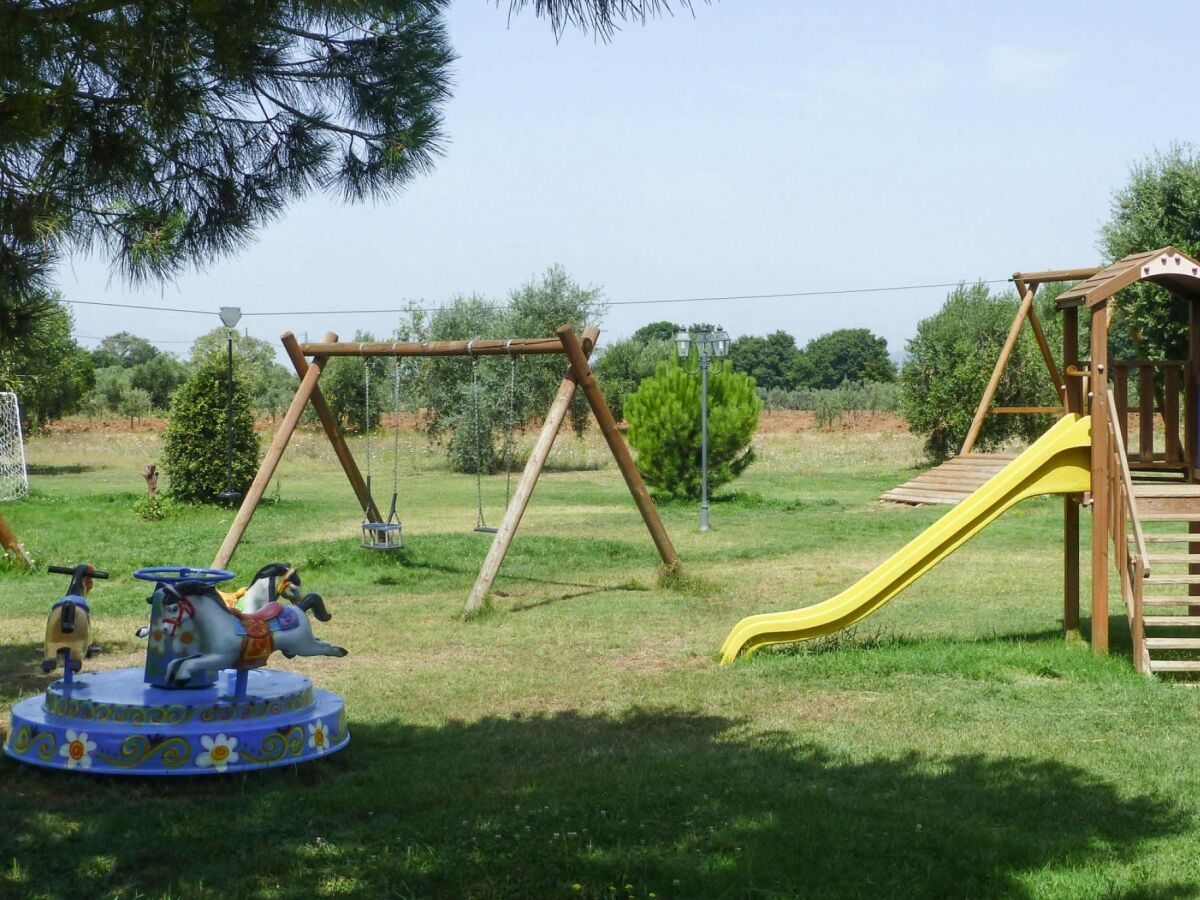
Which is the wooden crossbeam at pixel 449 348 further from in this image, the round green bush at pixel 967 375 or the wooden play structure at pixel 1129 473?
the round green bush at pixel 967 375

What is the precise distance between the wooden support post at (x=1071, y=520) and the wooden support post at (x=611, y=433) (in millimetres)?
3931

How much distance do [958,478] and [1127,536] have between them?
2.00 metres

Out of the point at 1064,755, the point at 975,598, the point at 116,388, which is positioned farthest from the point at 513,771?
the point at 116,388

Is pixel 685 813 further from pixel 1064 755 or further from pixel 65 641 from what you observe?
pixel 65 641

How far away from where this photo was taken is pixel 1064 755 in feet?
20.8

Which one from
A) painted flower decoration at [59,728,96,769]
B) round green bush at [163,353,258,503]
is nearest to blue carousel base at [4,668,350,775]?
painted flower decoration at [59,728,96,769]

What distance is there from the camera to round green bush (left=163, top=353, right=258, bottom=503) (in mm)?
22062

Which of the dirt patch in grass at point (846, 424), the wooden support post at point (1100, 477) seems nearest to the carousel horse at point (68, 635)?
the wooden support post at point (1100, 477)

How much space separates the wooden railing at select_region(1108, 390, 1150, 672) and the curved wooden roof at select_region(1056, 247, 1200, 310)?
76cm

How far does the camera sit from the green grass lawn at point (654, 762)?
183 inches

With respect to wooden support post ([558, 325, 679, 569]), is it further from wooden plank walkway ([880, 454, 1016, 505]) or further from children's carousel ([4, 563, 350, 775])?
children's carousel ([4, 563, 350, 775])

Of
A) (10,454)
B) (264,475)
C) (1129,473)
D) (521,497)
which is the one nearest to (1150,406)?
(1129,473)

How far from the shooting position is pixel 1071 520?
10.1 metres

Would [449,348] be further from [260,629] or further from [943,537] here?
[260,629]
